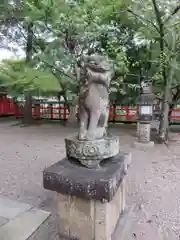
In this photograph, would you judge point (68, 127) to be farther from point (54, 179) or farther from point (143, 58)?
point (54, 179)

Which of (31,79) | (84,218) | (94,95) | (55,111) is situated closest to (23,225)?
(84,218)

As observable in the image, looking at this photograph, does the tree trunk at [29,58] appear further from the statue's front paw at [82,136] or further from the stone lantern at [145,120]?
the statue's front paw at [82,136]

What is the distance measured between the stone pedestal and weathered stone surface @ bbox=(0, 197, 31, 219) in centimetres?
71

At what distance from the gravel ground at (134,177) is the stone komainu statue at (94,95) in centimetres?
114

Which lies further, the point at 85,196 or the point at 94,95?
the point at 94,95

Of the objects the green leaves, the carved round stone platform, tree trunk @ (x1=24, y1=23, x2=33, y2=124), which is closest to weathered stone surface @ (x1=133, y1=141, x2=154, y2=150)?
the green leaves

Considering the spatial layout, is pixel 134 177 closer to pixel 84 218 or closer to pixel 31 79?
pixel 84 218

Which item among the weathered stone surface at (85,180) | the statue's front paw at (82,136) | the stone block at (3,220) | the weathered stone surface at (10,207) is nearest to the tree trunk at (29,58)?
the weathered stone surface at (10,207)

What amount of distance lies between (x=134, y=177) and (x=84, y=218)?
6.46 feet

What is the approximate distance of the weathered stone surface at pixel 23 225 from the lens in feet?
5.79

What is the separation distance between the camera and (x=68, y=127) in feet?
27.0

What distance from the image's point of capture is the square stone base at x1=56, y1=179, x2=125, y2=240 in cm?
153

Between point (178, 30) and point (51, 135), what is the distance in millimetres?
5008

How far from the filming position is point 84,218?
156cm
